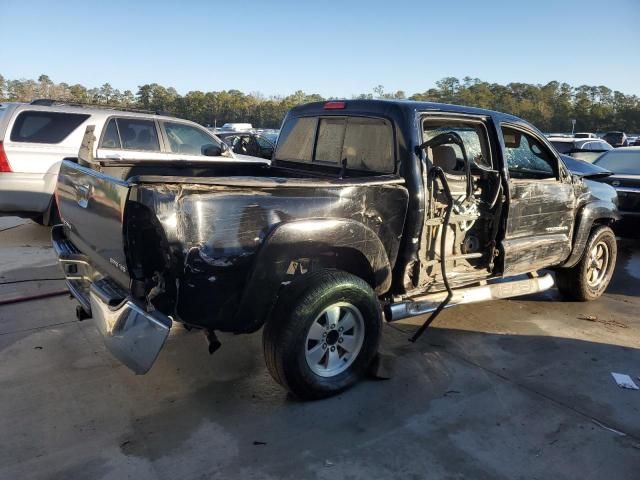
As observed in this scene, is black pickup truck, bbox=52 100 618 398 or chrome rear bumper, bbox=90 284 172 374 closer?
chrome rear bumper, bbox=90 284 172 374

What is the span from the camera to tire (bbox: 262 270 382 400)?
10.3 feet

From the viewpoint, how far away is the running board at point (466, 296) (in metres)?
3.82

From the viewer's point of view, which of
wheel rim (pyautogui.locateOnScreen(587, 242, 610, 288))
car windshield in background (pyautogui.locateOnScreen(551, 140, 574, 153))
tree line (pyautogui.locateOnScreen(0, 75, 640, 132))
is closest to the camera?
wheel rim (pyautogui.locateOnScreen(587, 242, 610, 288))

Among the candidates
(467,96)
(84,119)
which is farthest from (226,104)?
(84,119)

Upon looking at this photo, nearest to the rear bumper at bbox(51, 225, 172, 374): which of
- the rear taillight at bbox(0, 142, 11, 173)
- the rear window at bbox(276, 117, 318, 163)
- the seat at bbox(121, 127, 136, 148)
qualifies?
the rear window at bbox(276, 117, 318, 163)

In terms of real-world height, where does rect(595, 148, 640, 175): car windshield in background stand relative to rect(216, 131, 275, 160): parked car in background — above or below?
above

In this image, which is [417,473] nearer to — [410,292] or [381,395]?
[381,395]

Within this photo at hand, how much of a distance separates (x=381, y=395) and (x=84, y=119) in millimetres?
6196

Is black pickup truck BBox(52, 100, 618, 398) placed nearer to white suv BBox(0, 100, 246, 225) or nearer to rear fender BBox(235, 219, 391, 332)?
rear fender BBox(235, 219, 391, 332)

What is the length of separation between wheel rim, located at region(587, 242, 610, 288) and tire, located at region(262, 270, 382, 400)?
3.26 metres

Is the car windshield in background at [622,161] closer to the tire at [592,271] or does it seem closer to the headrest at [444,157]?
the tire at [592,271]

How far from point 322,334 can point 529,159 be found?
121 inches

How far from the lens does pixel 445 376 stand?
3812 millimetres

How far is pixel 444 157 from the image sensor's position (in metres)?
3.92
